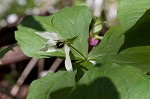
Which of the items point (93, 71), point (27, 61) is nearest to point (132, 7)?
point (93, 71)

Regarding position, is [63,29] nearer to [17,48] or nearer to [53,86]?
[53,86]


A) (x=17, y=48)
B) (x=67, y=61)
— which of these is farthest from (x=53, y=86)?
(x=17, y=48)

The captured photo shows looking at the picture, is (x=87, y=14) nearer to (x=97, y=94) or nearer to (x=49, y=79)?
(x=49, y=79)

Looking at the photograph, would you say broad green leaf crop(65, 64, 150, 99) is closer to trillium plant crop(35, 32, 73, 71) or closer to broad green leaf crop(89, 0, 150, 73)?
broad green leaf crop(89, 0, 150, 73)

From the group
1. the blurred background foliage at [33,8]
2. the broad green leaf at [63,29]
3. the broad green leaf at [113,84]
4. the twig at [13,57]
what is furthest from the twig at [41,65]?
the broad green leaf at [113,84]

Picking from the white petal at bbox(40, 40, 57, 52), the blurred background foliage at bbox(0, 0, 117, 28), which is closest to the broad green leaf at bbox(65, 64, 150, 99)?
the white petal at bbox(40, 40, 57, 52)

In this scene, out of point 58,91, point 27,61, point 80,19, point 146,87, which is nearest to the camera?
point 146,87
